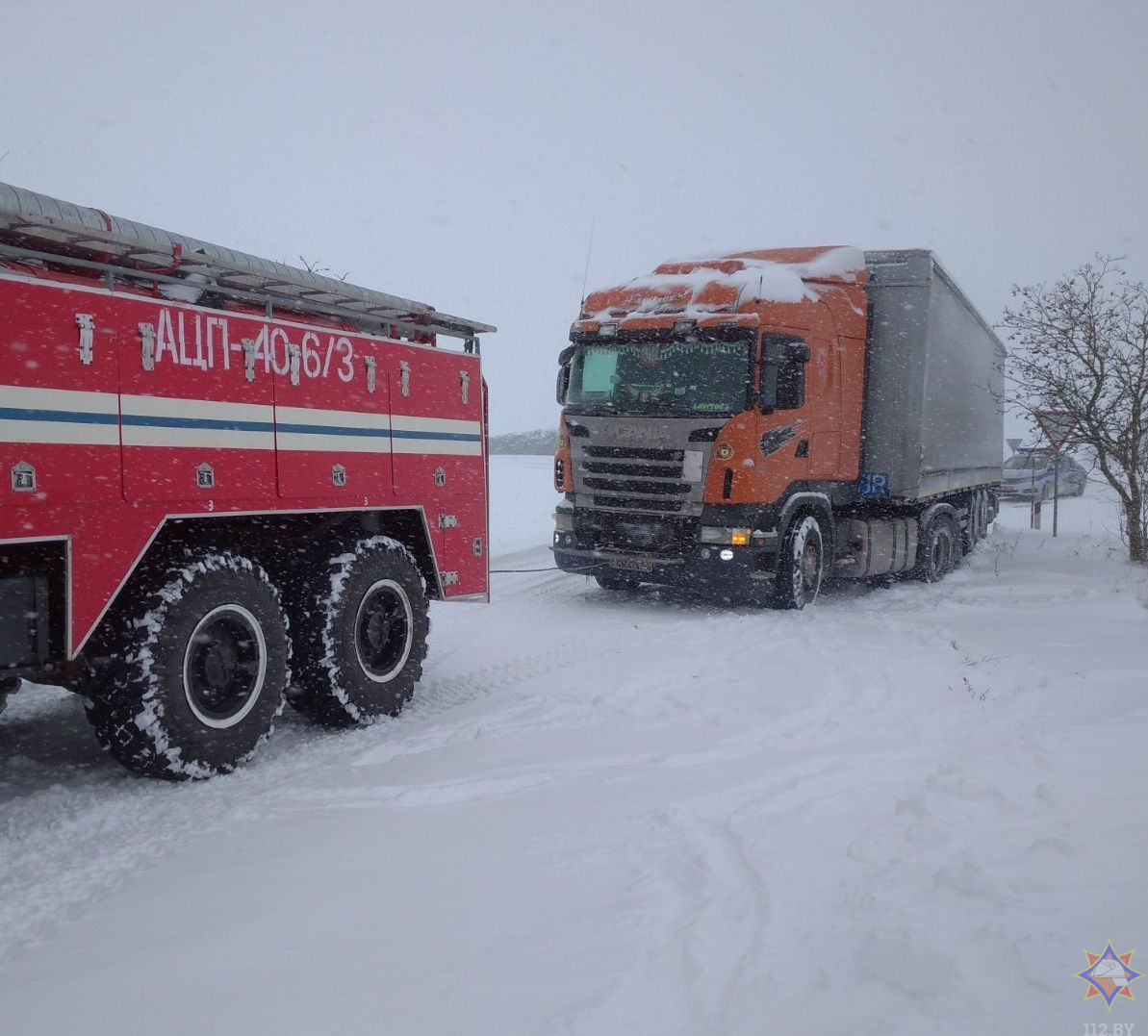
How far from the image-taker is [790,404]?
9820 mm

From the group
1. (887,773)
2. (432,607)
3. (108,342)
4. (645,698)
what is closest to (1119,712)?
(887,773)

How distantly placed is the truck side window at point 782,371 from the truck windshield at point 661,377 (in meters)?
0.18

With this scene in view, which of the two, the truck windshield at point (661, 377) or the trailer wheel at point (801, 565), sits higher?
the truck windshield at point (661, 377)

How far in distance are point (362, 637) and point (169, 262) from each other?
2.59 metres

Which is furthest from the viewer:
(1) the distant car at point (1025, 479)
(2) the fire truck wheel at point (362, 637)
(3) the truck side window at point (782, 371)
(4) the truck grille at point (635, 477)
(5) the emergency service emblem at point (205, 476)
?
(1) the distant car at point (1025, 479)

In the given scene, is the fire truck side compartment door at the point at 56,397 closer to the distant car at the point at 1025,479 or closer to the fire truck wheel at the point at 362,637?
the fire truck wheel at the point at 362,637

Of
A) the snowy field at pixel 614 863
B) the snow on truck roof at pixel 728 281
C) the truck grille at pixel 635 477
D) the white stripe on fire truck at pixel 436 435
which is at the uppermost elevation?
the snow on truck roof at pixel 728 281

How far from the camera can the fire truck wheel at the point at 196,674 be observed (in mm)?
4566

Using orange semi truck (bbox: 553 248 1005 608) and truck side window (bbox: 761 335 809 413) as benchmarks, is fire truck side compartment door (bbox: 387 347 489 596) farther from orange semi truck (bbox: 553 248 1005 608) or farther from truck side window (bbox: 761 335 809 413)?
truck side window (bbox: 761 335 809 413)

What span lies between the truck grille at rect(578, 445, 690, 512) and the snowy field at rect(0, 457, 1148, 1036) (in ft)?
10.6

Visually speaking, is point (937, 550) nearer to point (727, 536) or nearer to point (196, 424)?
point (727, 536)

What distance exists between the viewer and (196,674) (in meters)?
4.93

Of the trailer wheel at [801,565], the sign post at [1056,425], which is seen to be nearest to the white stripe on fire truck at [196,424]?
the trailer wheel at [801,565]

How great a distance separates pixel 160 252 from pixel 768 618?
265 inches
